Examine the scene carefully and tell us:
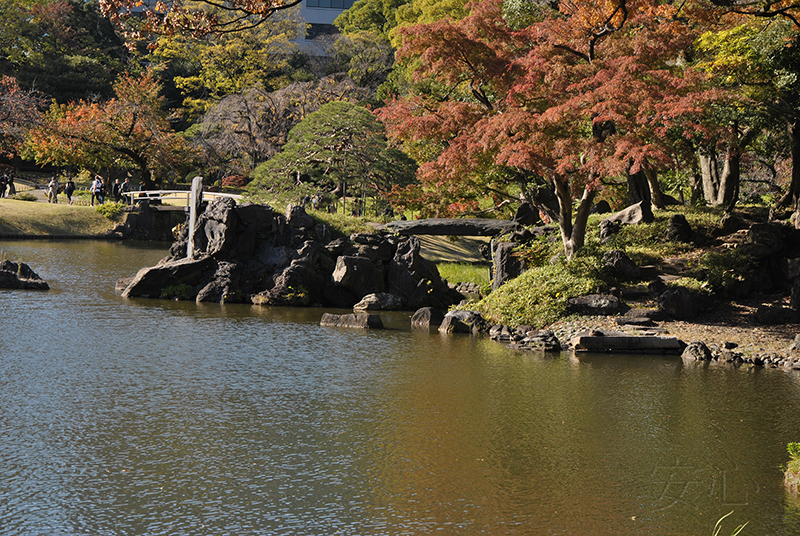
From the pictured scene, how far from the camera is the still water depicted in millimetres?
5789

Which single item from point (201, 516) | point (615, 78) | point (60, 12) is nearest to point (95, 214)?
point (60, 12)

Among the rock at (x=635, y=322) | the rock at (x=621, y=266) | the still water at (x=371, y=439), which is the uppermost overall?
the rock at (x=621, y=266)

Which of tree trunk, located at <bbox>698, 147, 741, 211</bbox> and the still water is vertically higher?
tree trunk, located at <bbox>698, 147, 741, 211</bbox>

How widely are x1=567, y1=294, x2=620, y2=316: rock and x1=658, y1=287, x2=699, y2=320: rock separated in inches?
37.0

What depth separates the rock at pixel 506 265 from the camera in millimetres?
17656

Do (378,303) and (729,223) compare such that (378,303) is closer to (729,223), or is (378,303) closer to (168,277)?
(168,277)

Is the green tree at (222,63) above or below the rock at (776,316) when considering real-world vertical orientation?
above

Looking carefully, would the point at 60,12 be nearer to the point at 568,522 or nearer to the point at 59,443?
the point at 59,443

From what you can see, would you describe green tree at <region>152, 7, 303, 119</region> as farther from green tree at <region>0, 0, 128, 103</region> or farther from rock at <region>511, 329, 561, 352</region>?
rock at <region>511, 329, 561, 352</region>

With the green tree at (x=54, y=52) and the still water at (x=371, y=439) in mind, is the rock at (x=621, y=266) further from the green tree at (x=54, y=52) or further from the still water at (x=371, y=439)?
the green tree at (x=54, y=52)

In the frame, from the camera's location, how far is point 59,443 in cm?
720

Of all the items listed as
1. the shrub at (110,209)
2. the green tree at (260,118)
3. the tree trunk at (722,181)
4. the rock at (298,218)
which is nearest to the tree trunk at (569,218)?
the tree trunk at (722,181)

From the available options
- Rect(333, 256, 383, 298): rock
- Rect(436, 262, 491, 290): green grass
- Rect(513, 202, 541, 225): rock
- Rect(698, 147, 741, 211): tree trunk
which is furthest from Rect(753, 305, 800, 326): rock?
Rect(333, 256, 383, 298): rock

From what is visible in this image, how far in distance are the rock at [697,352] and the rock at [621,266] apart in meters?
3.77
